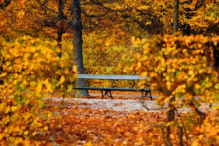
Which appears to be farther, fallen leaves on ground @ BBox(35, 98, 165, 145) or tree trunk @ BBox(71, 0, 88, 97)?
tree trunk @ BBox(71, 0, 88, 97)

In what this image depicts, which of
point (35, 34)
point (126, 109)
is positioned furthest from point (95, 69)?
point (126, 109)

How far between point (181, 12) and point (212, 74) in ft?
46.7

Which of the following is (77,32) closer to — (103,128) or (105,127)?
(105,127)

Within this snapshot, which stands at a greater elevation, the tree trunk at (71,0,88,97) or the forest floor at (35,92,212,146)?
the tree trunk at (71,0,88,97)

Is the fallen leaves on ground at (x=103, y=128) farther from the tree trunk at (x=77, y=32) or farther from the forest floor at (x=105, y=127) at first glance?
the tree trunk at (x=77, y=32)

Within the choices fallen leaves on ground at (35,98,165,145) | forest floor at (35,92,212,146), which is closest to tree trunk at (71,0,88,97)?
forest floor at (35,92,212,146)

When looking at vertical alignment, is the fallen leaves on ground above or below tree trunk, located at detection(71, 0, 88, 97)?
below

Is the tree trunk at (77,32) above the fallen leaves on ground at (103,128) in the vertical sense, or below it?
above

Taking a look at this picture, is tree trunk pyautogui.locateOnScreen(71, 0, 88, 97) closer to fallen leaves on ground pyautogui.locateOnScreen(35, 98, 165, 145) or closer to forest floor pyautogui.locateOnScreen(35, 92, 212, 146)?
forest floor pyautogui.locateOnScreen(35, 92, 212, 146)

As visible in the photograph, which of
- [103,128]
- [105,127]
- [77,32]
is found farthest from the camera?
[77,32]

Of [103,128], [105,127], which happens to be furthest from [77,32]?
[103,128]

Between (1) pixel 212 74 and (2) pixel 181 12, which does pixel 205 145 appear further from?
(2) pixel 181 12

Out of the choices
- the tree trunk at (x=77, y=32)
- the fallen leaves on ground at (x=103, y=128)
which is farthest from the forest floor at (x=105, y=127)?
the tree trunk at (x=77, y=32)

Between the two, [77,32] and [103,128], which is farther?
[77,32]
